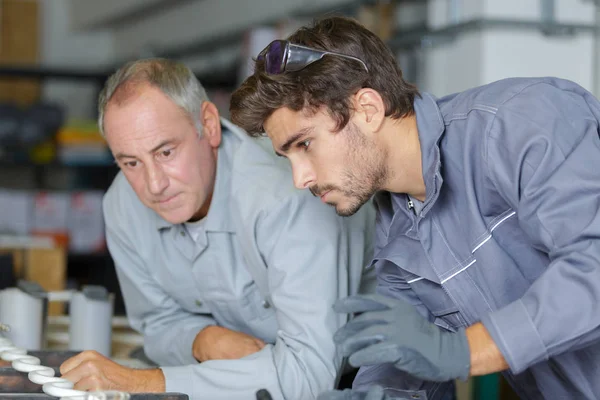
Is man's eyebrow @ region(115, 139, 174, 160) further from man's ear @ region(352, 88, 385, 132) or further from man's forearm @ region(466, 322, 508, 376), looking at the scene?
man's forearm @ region(466, 322, 508, 376)

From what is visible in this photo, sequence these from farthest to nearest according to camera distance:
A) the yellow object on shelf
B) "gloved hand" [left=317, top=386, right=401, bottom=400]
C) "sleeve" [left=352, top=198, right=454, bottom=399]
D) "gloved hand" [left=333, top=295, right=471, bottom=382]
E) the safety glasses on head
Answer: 1. the yellow object on shelf
2. "sleeve" [left=352, top=198, right=454, bottom=399]
3. the safety glasses on head
4. "gloved hand" [left=317, top=386, right=401, bottom=400]
5. "gloved hand" [left=333, top=295, right=471, bottom=382]

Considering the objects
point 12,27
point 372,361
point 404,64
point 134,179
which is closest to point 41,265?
point 134,179

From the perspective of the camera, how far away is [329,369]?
1.59 metres

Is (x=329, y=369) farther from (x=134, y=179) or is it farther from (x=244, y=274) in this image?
(x=134, y=179)

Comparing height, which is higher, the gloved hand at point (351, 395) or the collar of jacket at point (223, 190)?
the collar of jacket at point (223, 190)

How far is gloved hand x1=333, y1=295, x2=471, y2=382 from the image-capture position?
1.10 meters

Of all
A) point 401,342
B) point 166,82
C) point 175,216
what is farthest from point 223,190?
point 401,342

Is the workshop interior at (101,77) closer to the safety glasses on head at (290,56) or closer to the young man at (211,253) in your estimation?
the young man at (211,253)

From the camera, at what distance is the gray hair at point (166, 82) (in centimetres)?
181

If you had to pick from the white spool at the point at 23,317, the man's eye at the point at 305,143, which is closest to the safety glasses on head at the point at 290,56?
the man's eye at the point at 305,143

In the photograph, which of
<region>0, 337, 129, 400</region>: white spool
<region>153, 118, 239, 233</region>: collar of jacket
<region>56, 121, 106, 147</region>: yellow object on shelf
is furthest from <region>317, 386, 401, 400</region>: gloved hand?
<region>56, 121, 106, 147</region>: yellow object on shelf

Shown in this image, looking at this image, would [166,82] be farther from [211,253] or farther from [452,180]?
[452,180]

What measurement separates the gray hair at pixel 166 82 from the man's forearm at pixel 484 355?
0.89 meters

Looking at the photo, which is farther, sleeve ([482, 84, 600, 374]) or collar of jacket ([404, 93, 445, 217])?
collar of jacket ([404, 93, 445, 217])
